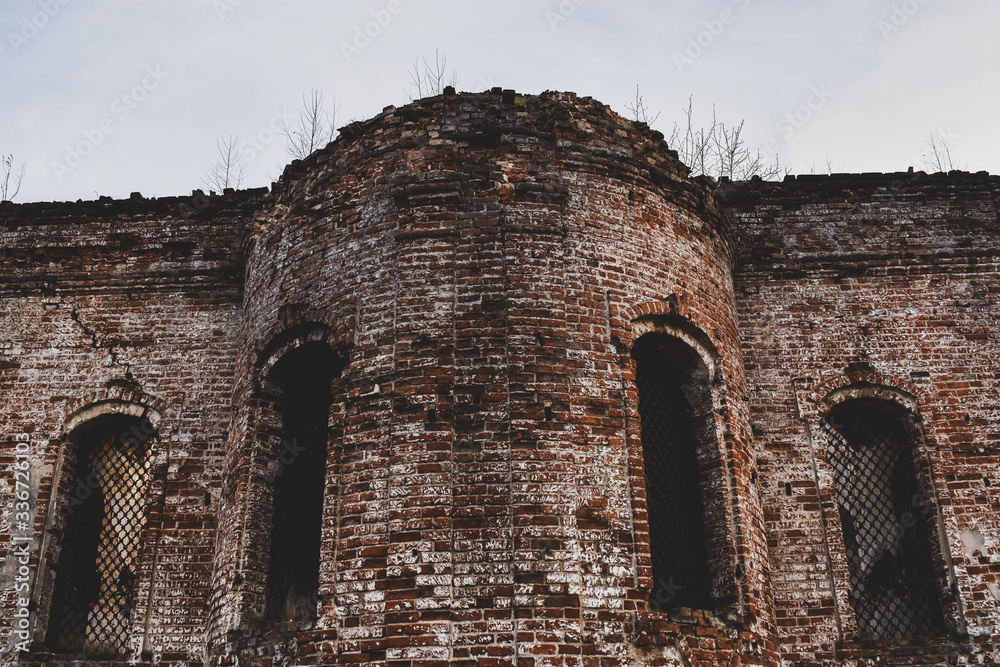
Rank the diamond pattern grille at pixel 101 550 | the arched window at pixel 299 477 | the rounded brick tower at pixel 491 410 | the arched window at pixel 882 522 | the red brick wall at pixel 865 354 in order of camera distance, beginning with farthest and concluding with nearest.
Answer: the diamond pattern grille at pixel 101 550
the arched window at pixel 882 522
the red brick wall at pixel 865 354
the arched window at pixel 299 477
the rounded brick tower at pixel 491 410

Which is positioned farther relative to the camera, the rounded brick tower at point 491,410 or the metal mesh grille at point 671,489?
the metal mesh grille at point 671,489

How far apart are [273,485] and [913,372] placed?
6.09 meters

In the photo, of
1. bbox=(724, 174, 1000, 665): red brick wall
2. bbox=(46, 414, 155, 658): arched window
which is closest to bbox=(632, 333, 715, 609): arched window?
bbox=(724, 174, 1000, 665): red brick wall

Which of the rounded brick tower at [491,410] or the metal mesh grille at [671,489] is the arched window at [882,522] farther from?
the metal mesh grille at [671,489]

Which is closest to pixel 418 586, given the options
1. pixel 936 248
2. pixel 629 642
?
pixel 629 642

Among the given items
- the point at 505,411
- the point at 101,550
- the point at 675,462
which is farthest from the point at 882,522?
the point at 101,550

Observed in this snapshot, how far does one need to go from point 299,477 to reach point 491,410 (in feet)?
6.56

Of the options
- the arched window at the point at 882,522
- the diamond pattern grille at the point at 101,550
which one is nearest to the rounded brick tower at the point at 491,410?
the arched window at the point at 882,522

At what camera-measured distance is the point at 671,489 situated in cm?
685

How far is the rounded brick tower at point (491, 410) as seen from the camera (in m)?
5.64

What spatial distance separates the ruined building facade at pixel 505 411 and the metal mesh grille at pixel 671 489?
0.08 ft

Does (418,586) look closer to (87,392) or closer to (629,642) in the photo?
(629,642)

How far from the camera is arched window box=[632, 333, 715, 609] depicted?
651 cm

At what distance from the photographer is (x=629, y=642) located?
18.2 feet
